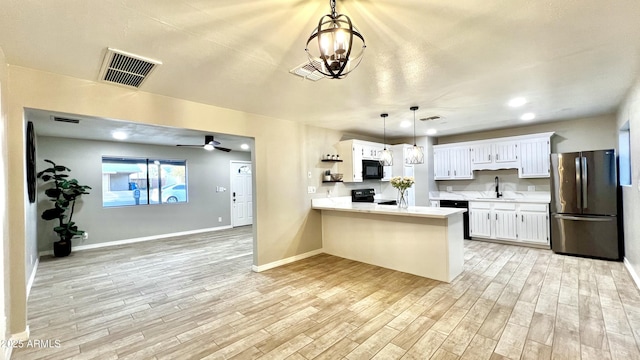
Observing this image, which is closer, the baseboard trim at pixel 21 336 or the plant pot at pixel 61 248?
the baseboard trim at pixel 21 336

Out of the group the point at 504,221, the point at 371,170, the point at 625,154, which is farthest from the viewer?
the point at 371,170

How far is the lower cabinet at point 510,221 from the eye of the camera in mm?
4977

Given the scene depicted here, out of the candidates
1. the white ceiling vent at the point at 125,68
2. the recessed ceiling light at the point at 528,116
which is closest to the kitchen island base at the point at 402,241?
the recessed ceiling light at the point at 528,116

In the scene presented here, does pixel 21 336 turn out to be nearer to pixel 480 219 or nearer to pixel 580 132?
pixel 480 219

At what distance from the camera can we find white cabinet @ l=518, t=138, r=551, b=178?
514 cm

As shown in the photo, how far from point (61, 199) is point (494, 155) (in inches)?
347

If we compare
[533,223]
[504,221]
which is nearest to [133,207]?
[504,221]

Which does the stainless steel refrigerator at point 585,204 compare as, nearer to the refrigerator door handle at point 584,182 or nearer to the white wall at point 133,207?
the refrigerator door handle at point 584,182

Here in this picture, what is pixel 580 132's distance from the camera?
5000mm

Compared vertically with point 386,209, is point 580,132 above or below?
above

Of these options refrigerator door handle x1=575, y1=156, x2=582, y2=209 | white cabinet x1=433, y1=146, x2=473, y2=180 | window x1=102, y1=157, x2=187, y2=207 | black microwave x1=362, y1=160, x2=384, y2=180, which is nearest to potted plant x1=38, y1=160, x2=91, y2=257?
window x1=102, y1=157, x2=187, y2=207

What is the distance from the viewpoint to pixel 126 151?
6395mm

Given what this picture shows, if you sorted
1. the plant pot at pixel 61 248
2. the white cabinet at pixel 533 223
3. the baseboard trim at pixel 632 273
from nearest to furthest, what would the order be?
the baseboard trim at pixel 632 273 → the white cabinet at pixel 533 223 → the plant pot at pixel 61 248

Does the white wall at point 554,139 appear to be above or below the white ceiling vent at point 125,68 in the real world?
below
